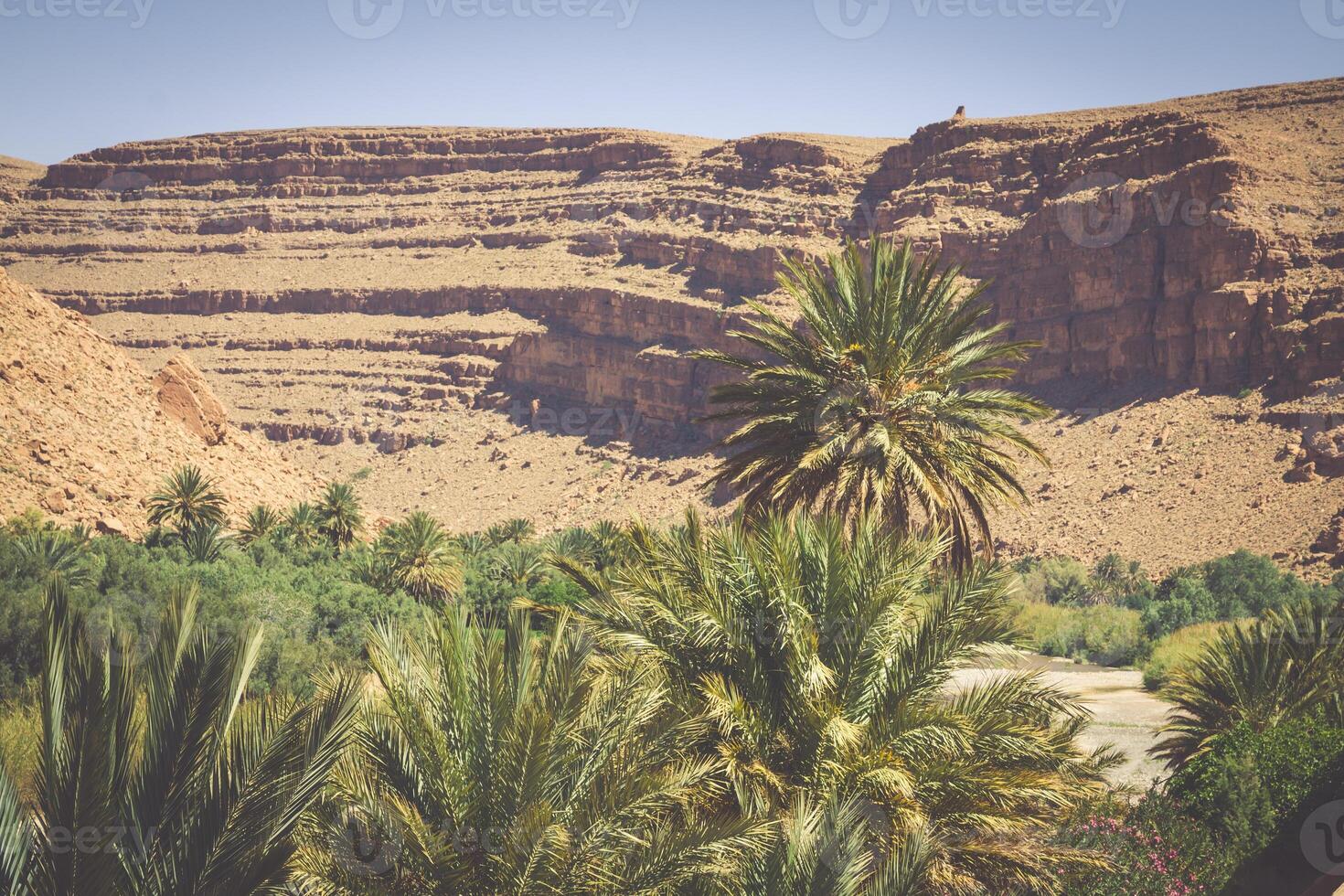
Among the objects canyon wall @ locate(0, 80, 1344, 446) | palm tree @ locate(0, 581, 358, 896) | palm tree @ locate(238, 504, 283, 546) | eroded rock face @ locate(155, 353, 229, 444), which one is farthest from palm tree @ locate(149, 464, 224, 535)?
palm tree @ locate(0, 581, 358, 896)

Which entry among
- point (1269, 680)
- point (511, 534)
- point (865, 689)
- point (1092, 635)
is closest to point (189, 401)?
point (511, 534)

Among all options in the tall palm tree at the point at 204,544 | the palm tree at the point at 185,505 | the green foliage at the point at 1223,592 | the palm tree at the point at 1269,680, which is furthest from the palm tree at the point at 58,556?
→ the green foliage at the point at 1223,592

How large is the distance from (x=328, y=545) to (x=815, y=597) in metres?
31.1

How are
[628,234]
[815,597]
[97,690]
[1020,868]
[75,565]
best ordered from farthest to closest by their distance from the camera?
1. [628,234]
2. [75,565]
3. [815,597]
4. [1020,868]
5. [97,690]

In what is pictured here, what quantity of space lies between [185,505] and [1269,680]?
29599 mm

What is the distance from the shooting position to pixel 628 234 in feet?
297

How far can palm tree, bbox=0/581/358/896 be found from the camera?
4.61 m

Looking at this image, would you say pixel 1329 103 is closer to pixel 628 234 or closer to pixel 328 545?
pixel 628 234

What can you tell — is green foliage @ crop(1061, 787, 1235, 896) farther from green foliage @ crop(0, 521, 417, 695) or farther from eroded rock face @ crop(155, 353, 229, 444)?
eroded rock face @ crop(155, 353, 229, 444)

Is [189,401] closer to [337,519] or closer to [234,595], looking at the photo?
[337,519]

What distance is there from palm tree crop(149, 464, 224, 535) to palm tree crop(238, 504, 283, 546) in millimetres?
1007

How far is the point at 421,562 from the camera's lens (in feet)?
104

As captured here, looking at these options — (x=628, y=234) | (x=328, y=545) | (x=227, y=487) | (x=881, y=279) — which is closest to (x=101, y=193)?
(x=628, y=234)

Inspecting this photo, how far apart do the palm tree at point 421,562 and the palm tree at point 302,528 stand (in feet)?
12.7
